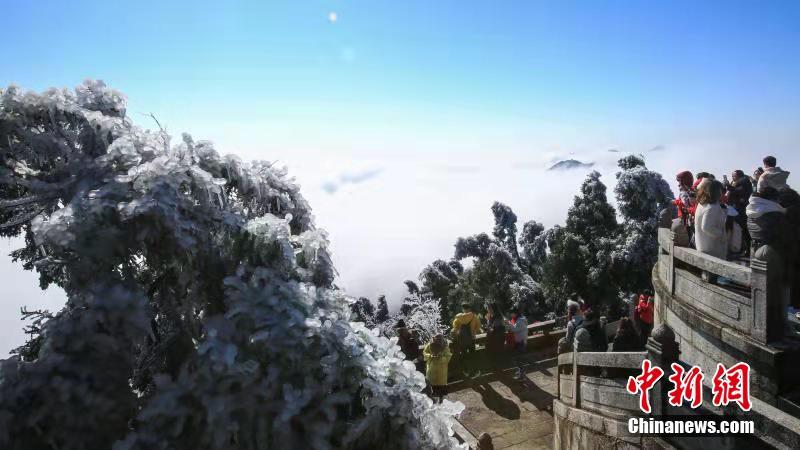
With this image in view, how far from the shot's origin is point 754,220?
720 centimetres

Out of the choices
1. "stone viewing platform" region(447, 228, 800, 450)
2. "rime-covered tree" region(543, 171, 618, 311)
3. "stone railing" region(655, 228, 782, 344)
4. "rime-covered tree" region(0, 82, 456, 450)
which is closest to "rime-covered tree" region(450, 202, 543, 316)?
"rime-covered tree" region(543, 171, 618, 311)

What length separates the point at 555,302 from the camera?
3183cm

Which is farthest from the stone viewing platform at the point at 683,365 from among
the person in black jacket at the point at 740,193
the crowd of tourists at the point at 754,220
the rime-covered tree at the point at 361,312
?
the rime-covered tree at the point at 361,312

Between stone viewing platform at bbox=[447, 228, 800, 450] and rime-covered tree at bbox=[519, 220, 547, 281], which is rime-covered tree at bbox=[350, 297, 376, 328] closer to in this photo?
stone viewing platform at bbox=[447, 228, 800, 450]

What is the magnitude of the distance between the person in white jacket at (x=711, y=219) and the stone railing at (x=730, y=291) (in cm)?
28

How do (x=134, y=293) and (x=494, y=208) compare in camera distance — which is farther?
(x=494, y=208)

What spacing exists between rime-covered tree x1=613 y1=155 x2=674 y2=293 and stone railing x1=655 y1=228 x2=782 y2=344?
18.7 metres

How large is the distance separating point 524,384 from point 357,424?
9.06m

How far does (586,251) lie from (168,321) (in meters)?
28.2

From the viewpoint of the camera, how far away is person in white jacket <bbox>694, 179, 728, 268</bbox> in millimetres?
7766

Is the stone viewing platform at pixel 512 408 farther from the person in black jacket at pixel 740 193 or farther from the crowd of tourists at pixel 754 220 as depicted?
the person in black jacket at pixel 740 193

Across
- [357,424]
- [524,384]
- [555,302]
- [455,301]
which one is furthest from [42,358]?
→ [455,301]

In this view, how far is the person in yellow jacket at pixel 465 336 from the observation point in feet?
39.6

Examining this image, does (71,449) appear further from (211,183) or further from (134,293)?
(211,183)
